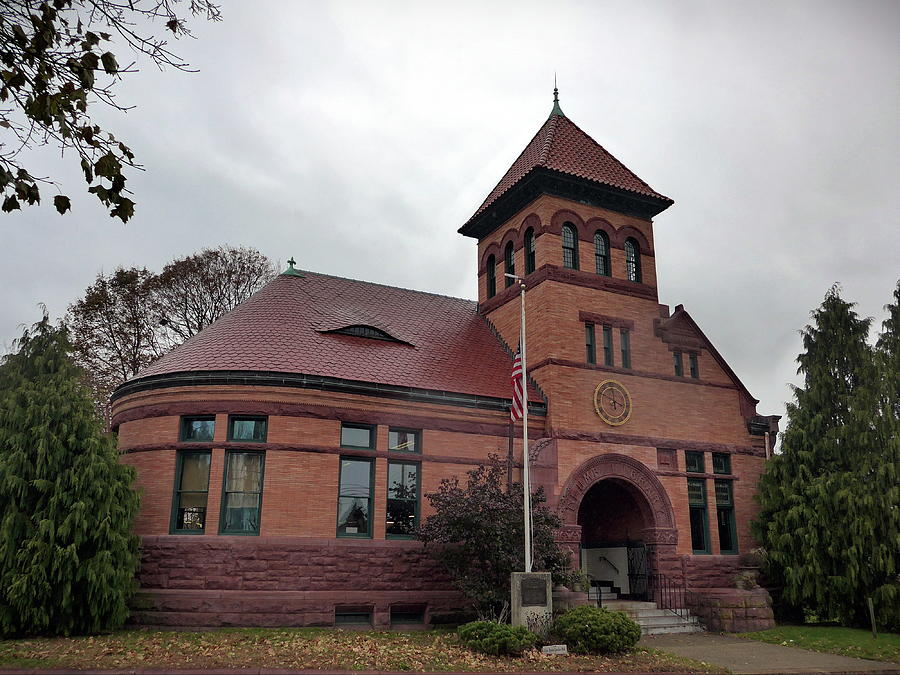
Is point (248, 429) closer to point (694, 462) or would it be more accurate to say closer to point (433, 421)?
point (433, 421)

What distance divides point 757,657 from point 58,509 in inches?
568

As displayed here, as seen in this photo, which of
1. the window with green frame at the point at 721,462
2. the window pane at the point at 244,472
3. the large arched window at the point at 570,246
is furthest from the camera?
the large arched window at the point at 570,246

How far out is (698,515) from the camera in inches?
888

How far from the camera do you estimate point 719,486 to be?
23219mm

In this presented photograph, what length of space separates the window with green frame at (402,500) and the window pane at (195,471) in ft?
14.5

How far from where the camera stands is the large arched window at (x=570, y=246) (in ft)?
78.5

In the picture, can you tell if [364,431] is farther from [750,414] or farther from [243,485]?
[750,414]

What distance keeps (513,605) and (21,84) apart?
40.7 ft

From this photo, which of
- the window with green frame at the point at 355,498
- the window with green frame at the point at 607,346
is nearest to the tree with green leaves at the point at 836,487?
the window with green frame at the point at 607,346

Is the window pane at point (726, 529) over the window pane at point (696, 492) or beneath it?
beneath

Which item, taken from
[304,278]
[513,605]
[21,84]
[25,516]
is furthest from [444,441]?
[21,84]

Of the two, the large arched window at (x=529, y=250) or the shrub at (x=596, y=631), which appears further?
the large arched window at (x=529, y=250)

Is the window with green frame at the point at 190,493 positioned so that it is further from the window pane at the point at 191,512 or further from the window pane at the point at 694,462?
the window pane at the point at 694,462

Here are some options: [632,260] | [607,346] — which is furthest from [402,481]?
[632,260]
